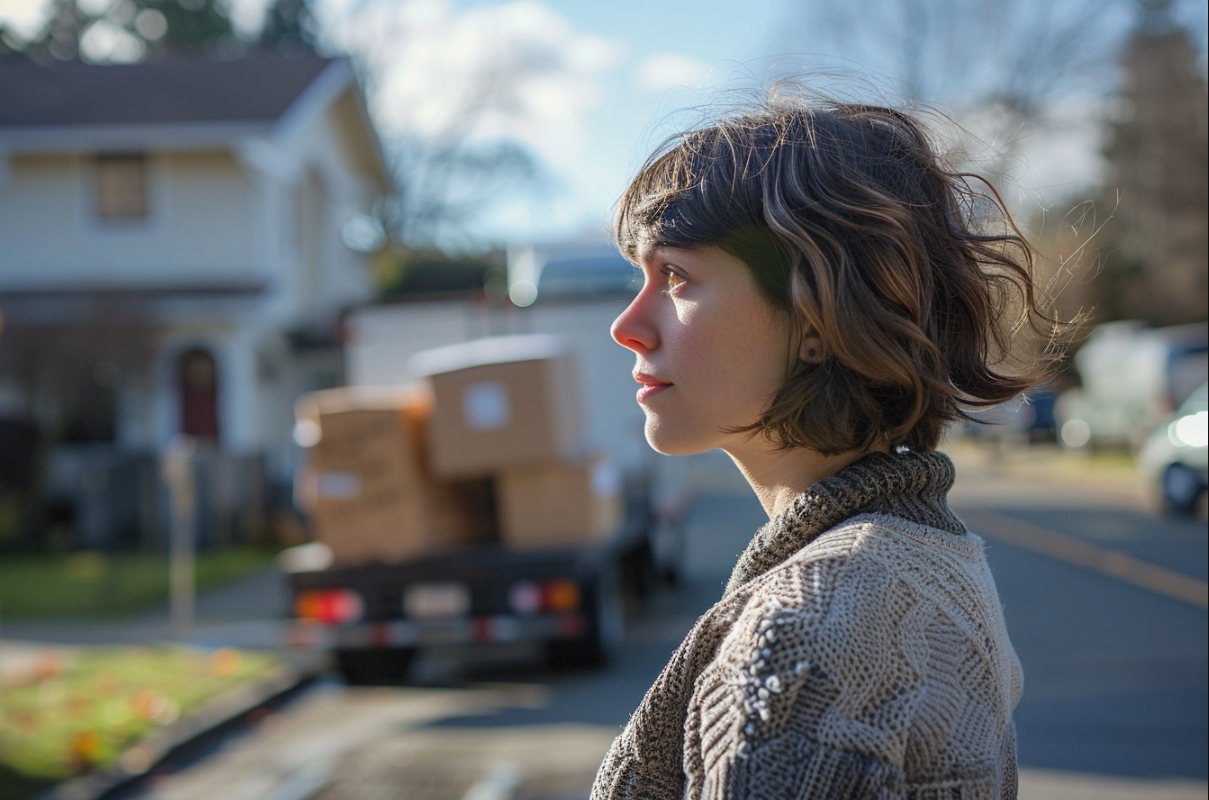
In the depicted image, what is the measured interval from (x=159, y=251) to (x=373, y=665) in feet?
40.0

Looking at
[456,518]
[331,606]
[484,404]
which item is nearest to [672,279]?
[484,404]

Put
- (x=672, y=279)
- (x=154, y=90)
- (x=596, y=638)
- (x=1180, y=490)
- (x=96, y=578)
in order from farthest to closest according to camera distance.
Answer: (x=154, y=90) < (x=1180, y=490) < (x=96, y=578) < (x=596, y=638) < (x=672, y=279)

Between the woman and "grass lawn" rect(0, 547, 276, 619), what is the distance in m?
10.7

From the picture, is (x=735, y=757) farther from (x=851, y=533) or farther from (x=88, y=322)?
(x=88, y=322)

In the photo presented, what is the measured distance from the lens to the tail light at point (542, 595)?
7355mm

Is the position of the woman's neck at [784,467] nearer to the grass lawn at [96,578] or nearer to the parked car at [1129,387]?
the grass lawn at [96,578]

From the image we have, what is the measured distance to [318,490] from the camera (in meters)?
7.35

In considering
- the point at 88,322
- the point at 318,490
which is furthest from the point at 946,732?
the point at 88,322

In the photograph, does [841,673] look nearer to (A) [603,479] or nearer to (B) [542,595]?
(B) [542,595]

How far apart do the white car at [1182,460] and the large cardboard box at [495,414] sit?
9151 mm

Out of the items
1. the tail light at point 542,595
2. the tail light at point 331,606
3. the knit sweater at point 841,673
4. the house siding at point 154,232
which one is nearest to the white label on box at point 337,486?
the tail light at point 331,606

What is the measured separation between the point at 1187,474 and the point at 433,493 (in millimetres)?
10524

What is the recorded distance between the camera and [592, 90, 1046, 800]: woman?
3.48 ft

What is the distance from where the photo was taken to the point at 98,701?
23.0ft
